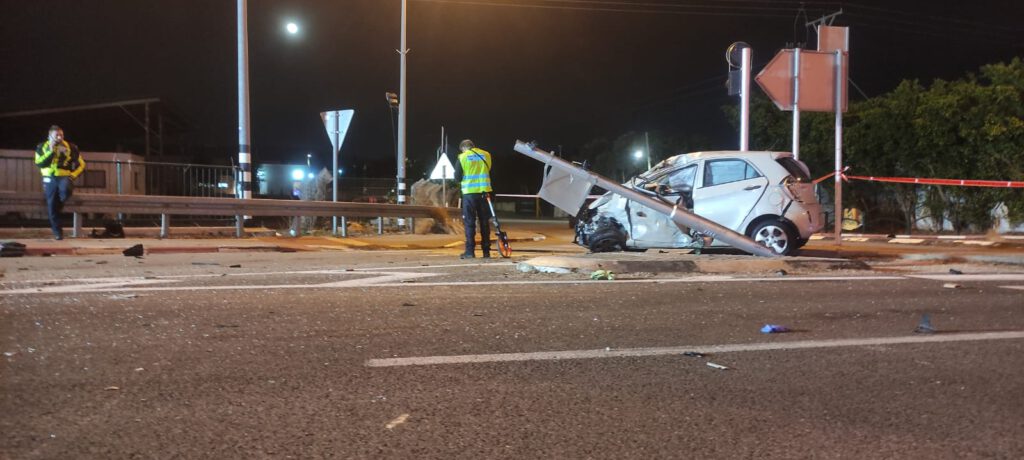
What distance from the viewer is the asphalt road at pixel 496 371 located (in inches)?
122

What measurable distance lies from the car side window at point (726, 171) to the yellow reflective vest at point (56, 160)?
10387 mm

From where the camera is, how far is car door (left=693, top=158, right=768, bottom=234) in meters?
10.2

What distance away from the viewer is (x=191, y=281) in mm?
7227

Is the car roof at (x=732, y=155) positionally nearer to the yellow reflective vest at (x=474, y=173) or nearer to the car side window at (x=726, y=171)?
the car side window at (x=726, y=171)

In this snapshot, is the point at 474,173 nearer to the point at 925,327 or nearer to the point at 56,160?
the point at 925,327

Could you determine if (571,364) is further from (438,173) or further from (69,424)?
(438,173)

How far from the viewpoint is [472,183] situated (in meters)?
10.3

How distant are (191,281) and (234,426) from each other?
4.54 metres

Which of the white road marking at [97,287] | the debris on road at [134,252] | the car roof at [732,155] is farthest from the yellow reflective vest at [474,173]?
the debris on road at [134,252]

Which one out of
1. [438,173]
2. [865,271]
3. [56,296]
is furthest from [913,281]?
[438,173]

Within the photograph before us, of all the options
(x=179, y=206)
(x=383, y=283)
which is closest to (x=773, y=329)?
(x=383, y=283)

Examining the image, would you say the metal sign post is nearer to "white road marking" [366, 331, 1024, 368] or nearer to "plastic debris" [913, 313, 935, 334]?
"white road marking" [366, 331, 1024, 368]

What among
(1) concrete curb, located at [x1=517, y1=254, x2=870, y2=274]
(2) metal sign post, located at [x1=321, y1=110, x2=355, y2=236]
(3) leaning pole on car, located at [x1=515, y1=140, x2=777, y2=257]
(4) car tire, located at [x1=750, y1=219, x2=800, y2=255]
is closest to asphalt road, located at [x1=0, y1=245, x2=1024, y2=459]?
Answer: (1) concrete curb, located at [x1=517, y1=254, x2=870, y2=274]

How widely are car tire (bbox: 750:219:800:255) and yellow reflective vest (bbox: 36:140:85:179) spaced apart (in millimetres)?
11100
